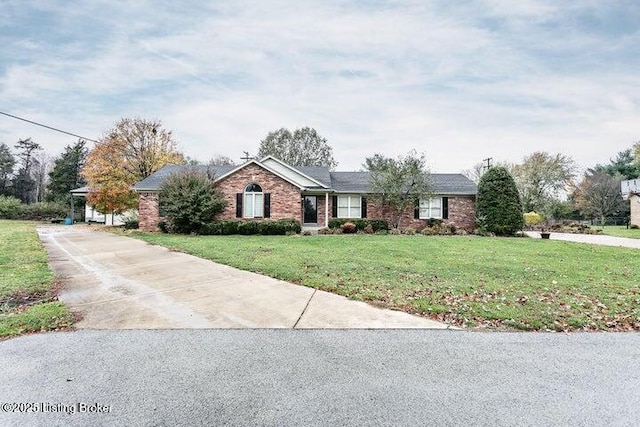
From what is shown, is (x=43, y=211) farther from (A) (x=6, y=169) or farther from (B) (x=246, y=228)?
(B) (x=246, y=228)

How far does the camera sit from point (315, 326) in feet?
15.5

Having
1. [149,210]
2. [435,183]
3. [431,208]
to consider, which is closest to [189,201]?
[149,210]

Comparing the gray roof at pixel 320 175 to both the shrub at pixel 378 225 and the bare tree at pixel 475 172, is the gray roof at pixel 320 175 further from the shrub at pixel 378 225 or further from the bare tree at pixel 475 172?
the bare tree at pixel 475 172

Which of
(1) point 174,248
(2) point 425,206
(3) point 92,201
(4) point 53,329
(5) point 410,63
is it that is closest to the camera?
(4) point 53,329

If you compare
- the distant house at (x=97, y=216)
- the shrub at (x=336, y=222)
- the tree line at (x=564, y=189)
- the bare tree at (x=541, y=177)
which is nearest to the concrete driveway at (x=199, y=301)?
the shrub at (x=336, y=222)

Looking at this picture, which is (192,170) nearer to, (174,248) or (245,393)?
(174,248)

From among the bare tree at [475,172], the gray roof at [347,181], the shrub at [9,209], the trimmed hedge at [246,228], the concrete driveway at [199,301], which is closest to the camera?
the concrete driveway at [199,301]

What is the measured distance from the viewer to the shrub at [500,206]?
64.2 feet

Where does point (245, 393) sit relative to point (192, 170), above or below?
below

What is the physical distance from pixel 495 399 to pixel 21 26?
19174 millimetres

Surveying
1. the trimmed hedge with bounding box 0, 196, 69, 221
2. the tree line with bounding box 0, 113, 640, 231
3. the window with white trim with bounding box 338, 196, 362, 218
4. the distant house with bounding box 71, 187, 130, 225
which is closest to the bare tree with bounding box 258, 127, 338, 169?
the tree line with bounding box 0, 113, 640, 231

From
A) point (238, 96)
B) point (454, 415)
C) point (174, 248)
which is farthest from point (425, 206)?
point (454, 415)

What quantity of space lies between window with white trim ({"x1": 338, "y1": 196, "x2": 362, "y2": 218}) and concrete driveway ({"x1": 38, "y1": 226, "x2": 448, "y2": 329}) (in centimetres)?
1408

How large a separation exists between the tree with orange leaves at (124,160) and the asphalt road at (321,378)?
75.6 feet
